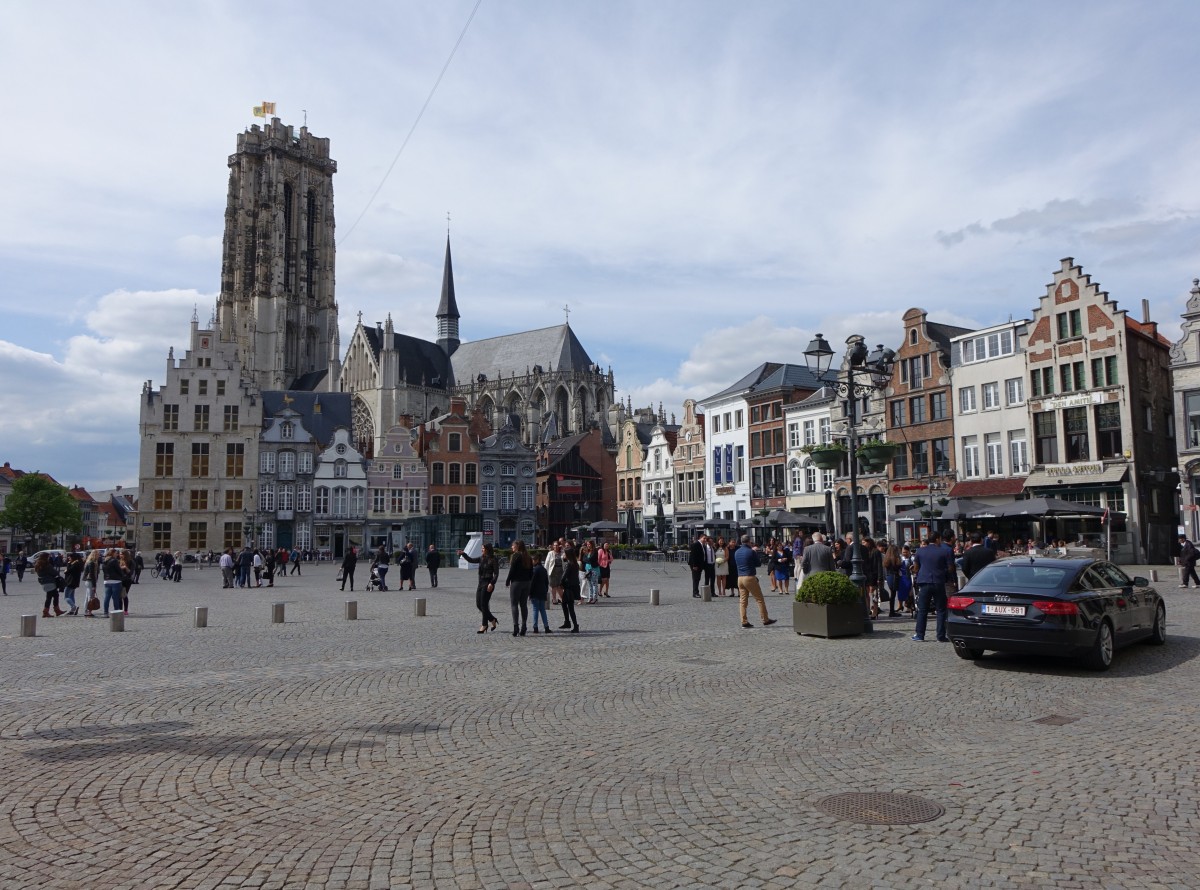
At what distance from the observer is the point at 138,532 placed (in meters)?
62.0

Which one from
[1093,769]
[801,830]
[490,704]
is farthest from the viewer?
[490,704]

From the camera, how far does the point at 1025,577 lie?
11.4m

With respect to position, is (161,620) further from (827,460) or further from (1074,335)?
(1074,335)

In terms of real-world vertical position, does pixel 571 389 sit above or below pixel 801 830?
above

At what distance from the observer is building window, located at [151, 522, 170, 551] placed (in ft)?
205

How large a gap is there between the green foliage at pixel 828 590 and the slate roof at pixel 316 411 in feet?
194

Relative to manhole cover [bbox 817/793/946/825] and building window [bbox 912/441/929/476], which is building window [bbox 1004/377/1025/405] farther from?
manhole cover [bbox 817/793/946/825]

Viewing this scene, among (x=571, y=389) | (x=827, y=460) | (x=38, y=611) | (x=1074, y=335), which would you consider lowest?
(x=38, y=611)

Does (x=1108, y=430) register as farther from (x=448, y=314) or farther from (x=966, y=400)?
(x=448, y=314)

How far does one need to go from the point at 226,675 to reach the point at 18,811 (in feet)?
18.7

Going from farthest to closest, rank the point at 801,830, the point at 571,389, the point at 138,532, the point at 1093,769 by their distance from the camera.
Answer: the point at 571,389 < the point at 138,532 < the point at 1093,769 < the point at 801,830

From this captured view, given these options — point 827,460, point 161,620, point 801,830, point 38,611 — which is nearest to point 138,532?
point 38,611

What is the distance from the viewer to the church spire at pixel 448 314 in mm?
120312

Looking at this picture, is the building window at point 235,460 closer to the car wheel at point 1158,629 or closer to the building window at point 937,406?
the building window at point 937,406
